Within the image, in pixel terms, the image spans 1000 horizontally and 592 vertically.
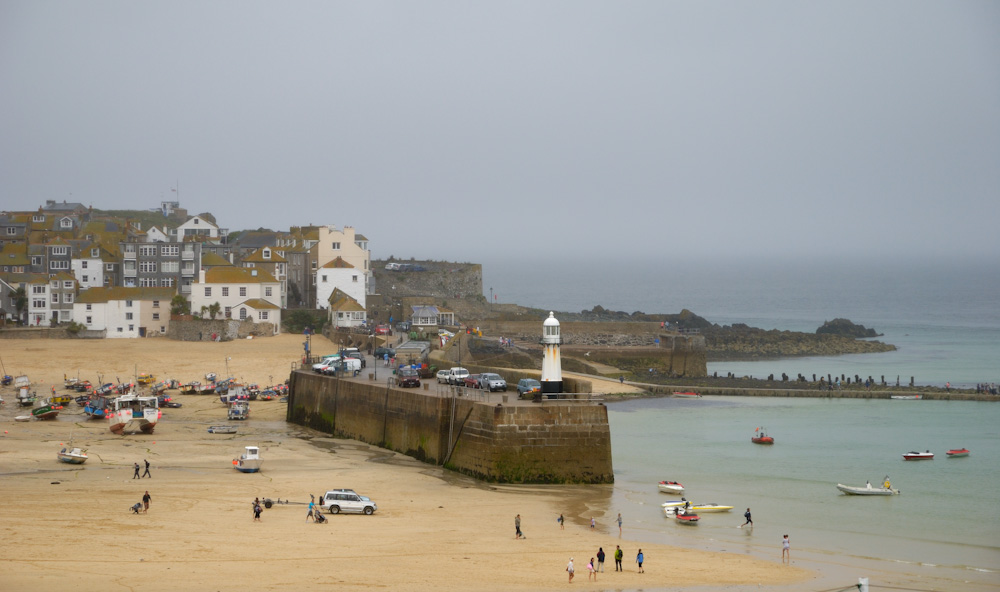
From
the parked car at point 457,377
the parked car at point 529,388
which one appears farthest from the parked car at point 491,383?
the parked car at point 529,388

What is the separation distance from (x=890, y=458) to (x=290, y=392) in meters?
21.7

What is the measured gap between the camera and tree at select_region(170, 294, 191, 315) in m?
61.8

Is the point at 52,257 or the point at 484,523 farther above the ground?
the point at 52,257

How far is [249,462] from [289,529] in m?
6.80

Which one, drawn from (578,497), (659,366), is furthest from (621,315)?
(578,497)

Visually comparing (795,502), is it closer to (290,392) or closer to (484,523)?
(484,523)

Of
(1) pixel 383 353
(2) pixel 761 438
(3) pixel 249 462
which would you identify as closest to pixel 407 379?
(3) pixel 249 462

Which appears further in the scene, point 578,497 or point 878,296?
point 878,296

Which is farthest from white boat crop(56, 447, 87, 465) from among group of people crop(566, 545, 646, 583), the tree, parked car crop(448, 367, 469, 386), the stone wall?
the tree

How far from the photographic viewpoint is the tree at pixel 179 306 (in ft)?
203

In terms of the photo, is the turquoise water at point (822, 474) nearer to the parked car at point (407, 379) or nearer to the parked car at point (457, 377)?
the parked car at point (457, 377)

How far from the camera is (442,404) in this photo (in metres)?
30.9

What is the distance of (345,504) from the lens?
84.3ft

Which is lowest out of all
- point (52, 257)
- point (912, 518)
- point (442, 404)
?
point (912, 518)
